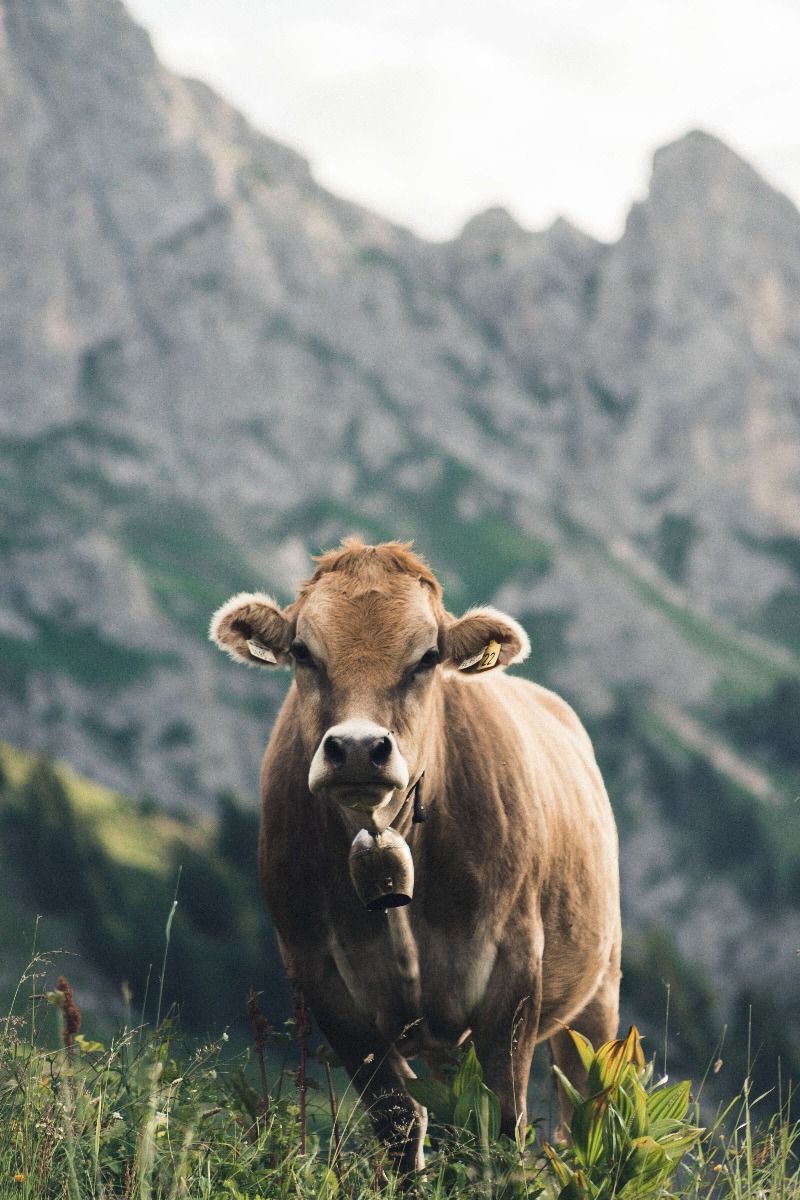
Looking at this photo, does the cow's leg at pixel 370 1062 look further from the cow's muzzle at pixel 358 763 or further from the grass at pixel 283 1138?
the cow's muzzle at pixel 358 763

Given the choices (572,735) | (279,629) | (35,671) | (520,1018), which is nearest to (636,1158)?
(520,1018)

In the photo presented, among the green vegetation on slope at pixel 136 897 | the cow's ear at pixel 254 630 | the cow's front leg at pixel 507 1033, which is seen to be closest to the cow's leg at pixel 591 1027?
the cow's front leg at pixel 507 1033

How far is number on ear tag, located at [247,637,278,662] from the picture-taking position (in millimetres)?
6879

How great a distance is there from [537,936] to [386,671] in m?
1.85

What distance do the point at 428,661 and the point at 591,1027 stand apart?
13.2 feet

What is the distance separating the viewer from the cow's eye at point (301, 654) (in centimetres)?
640

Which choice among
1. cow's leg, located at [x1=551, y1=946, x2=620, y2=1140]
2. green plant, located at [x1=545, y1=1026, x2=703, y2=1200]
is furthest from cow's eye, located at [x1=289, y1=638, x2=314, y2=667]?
cow's leg, located at [x1=551, y1=946, x2=620, y2=1140]

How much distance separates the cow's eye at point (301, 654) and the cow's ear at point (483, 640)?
727mm

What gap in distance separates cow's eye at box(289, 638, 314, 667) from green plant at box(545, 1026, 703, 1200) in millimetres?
2203

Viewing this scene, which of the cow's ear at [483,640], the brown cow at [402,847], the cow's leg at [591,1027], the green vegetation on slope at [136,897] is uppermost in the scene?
the cow's ear at [483,640]

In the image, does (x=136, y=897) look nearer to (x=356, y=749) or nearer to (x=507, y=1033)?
(x=507, y=1033)

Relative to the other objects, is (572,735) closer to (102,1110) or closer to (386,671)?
(386,671)

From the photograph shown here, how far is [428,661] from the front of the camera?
6.43 m

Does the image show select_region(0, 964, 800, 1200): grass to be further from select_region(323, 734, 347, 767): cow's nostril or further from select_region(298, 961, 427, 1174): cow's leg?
select_region(323, 734, 347, 767): cow's nostril
